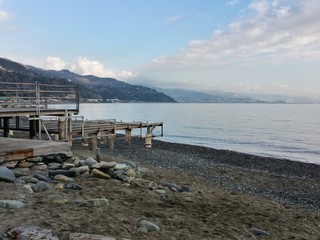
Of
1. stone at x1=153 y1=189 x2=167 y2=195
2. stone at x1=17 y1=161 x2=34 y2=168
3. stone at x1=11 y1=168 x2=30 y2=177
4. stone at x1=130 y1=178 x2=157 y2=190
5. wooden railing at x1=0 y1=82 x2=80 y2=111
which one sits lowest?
stone at x1=153 y1=189 x2=167 y2=195

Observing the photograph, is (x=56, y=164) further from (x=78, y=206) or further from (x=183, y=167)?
(x=183, y=167)

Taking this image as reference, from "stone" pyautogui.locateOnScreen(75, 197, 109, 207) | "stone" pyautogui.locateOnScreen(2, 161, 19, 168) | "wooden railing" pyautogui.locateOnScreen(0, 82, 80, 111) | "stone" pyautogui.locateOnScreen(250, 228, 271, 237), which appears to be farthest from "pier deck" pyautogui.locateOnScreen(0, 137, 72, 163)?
"stone" pyautogui.locateOnScreen(250, 228, 271, 237)

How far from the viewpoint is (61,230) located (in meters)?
5.79

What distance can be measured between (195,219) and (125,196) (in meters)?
1.92

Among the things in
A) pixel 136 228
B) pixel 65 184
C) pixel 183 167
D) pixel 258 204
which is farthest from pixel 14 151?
pixel 183 167

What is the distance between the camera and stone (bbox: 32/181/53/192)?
8170mm

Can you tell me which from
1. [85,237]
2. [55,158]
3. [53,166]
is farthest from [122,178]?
[85,237]

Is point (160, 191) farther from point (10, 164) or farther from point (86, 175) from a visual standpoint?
point (10, 164)

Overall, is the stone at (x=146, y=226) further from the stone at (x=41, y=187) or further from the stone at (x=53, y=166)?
the stone at (x=53, y=166)

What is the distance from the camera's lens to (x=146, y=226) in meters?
6.43

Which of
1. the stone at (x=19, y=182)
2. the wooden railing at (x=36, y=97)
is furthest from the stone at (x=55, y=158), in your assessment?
the wooden railing at (x=36, y=97)

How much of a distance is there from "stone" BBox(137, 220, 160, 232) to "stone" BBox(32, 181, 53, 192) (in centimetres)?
279

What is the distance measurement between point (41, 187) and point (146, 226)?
3090 millimetres

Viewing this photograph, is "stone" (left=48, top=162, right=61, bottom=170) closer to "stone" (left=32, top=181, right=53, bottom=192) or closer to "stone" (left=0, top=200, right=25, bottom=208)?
"stone" (left=32, top=181, right=53, bottom=192)
